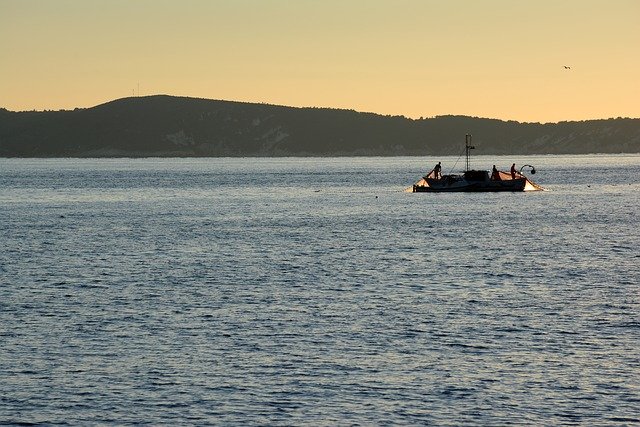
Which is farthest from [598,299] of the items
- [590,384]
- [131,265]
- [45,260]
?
[45,260]

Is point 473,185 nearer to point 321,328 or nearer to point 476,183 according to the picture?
point 476,183

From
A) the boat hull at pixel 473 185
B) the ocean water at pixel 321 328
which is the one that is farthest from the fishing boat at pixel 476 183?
the ocean water at pixel 321 328

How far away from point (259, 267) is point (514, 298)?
64.8 feet

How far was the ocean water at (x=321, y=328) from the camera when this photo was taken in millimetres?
30766

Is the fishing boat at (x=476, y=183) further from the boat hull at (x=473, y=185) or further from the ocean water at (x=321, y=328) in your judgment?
the ocean water at (x=321, y=328)

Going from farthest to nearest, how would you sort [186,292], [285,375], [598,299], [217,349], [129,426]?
[186,292], [598,299], [217,349], [285,375], [129,426]

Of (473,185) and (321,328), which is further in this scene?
(473,185)

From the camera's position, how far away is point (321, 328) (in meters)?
42.4

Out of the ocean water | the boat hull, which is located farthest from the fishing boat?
the ocean water

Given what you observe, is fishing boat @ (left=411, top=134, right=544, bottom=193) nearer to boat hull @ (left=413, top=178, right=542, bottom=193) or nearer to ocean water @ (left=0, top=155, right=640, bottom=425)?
boat hull @ (left=413, top=178, right=542, bottom=193)

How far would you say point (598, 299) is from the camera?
162ft

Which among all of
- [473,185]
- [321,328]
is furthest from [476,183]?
[321,328]

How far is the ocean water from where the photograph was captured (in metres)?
30.8

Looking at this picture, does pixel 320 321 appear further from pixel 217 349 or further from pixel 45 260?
pixel 45 260
